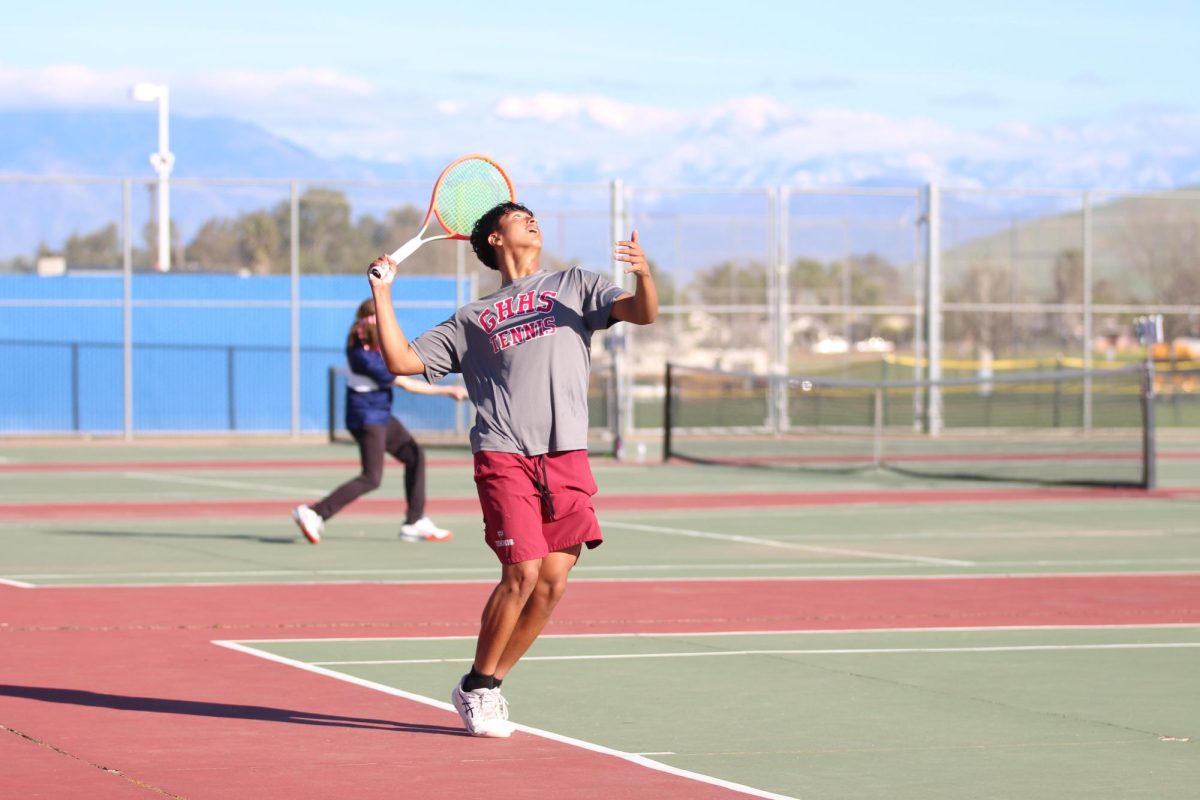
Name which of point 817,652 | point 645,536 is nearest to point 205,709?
point 817,652

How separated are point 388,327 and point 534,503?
874mm

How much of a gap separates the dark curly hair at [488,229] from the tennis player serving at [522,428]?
0.07 m

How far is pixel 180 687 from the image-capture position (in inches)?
353

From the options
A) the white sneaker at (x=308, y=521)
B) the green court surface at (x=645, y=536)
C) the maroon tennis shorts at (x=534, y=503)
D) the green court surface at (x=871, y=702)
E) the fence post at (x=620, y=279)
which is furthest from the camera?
the fence post at (x=620, y=279)

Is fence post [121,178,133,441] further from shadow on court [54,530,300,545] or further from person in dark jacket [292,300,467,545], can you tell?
person in dark jacket [292,300,467,545]

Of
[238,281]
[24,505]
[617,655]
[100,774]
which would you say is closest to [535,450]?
[100,774]

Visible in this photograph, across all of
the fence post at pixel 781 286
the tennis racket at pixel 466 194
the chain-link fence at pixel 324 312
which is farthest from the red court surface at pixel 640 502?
the fence post at pixel 781 286

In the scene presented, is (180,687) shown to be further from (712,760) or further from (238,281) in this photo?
(238,281)

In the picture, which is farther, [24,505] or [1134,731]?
[24,505]

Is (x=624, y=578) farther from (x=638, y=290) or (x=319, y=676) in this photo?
(x=638, y=290)

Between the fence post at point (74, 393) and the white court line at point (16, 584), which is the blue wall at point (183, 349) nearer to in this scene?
the fence post at point (74, 393)

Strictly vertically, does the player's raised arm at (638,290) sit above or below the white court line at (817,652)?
above

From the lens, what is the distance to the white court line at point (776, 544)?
49.6ft

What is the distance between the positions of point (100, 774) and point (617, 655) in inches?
141
